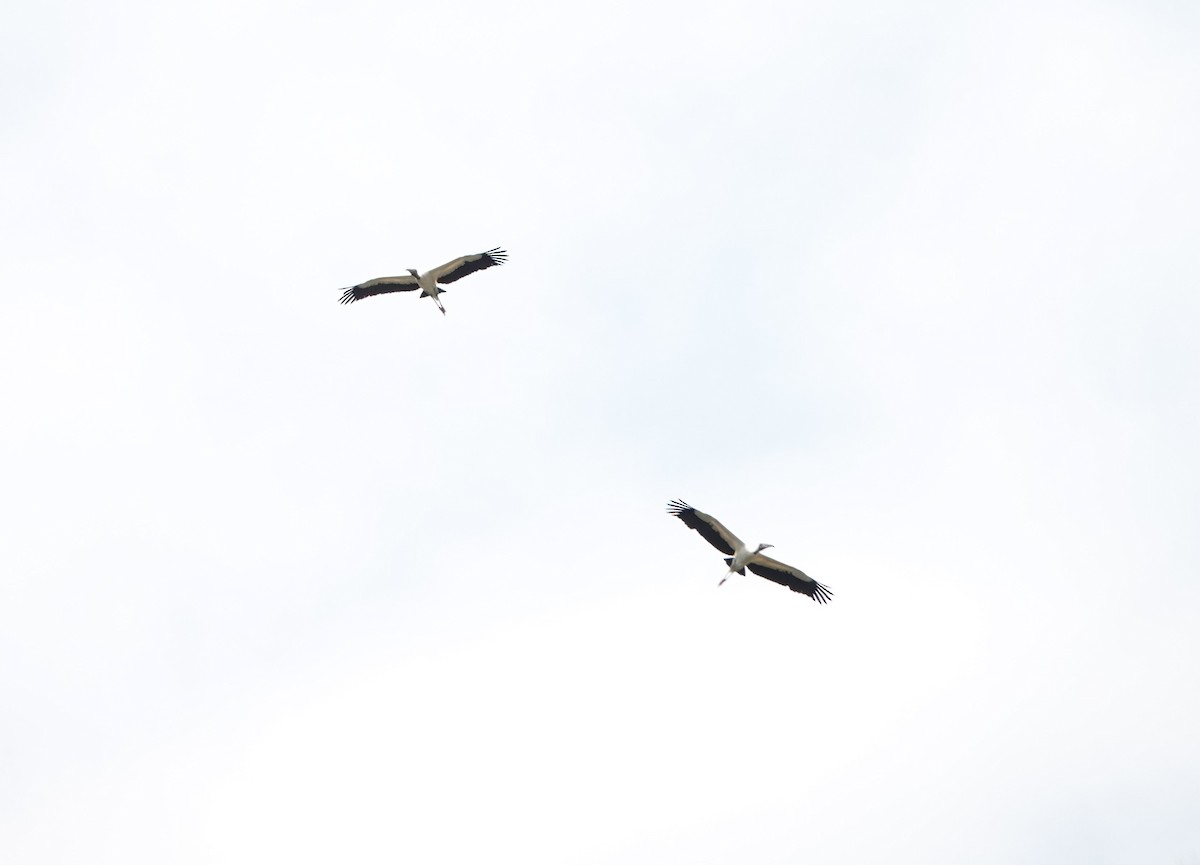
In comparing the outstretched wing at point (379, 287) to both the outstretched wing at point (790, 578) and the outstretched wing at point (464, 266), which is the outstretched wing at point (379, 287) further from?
the outstretched wing at point (790, 578)

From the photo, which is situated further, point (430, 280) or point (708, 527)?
point (430, 280)

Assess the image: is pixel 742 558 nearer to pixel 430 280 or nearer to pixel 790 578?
pixel 790 578

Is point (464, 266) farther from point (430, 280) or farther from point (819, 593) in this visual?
point (819, 593)

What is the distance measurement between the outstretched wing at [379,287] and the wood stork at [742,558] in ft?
51.5

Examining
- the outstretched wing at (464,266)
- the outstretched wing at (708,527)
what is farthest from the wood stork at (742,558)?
the outstretched wing at (464,266)

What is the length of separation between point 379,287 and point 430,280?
222cm

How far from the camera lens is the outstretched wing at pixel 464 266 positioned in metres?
56.1

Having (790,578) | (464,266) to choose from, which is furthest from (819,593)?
(464,266)

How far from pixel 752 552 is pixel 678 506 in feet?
8.97

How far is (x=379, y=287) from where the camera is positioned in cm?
5778

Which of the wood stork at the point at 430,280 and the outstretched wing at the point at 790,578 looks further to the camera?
the wood stork at the point at 430,280

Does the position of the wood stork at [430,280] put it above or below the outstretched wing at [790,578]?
above

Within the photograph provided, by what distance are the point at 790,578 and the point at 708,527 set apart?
126 inches

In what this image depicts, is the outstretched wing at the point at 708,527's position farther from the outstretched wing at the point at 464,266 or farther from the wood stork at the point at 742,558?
the outstretched wing at the point at 464,266
